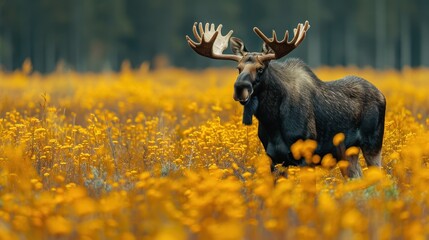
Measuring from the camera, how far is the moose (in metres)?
7.21

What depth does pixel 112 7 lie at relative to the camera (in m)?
51.6

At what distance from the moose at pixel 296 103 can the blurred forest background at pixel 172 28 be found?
38160 millimetres

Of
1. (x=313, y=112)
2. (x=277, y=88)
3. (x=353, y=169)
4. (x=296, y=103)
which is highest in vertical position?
(x=277, y=88)

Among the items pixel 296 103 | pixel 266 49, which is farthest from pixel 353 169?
pixel 266 49

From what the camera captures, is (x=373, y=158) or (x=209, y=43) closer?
(x=209, y=43)

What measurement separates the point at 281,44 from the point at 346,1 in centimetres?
5686

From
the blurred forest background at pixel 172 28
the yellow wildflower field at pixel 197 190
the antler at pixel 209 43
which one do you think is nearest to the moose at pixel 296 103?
the antler at pixel 209 43

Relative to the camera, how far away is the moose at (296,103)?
721cm

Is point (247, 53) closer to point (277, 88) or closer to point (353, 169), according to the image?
point (277, 88)

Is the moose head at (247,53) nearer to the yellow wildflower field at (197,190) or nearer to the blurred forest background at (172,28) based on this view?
the yellow wildflower field at (197,190)

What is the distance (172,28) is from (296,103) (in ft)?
167

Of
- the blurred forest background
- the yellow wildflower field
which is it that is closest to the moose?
the yellow wildflower field

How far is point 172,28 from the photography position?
57875mm

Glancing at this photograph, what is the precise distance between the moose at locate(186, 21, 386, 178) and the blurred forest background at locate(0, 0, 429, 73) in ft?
125
